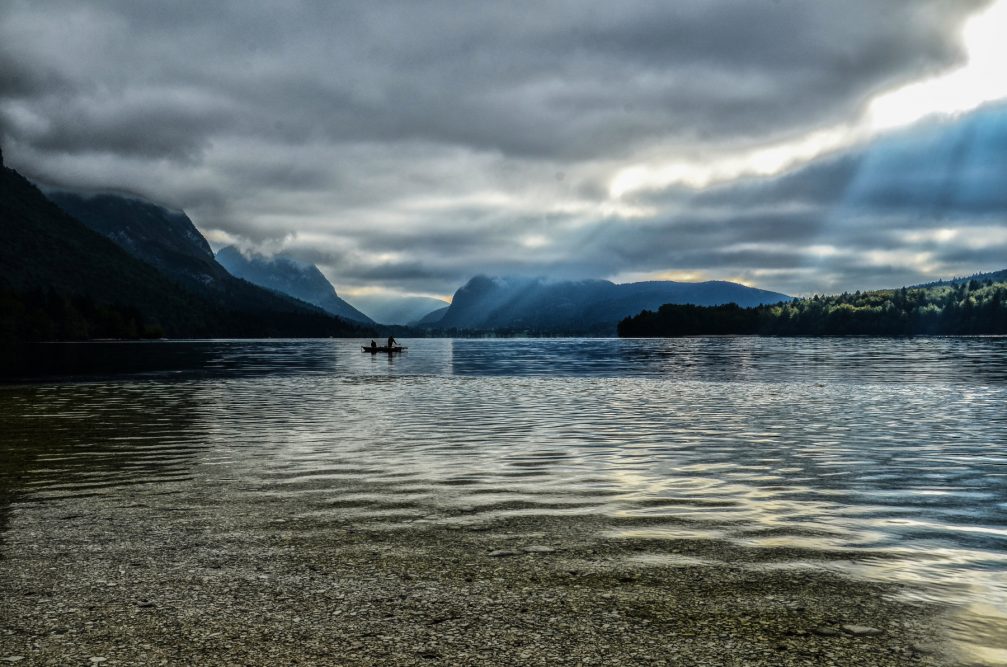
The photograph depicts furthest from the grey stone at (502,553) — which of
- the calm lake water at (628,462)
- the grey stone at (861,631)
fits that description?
the grey stone at (861,631)

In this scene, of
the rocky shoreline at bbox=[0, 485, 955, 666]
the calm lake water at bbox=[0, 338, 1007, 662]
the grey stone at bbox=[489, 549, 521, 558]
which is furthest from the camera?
the calm lake water at bbox=[0, 338, 1007, 662]

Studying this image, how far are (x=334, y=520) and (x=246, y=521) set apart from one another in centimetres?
173

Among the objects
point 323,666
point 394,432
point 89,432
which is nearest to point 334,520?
point 323,666

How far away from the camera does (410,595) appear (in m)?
9.55

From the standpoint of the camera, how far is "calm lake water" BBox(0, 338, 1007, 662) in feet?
41.6

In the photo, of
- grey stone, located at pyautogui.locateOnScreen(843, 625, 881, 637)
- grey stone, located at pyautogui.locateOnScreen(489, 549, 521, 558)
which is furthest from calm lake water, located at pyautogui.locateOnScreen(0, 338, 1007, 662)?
grey stone, located at pyautogui.locateOnScreen(489, 549, 521, 558)

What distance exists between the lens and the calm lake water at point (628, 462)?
12.7m

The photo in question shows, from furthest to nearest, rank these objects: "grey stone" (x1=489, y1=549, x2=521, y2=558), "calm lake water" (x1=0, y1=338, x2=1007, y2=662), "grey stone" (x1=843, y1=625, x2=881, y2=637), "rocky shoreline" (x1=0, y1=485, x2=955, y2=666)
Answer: "calm lake water" (x1=0, y1=338, x2=1007, y2=662) < "grey stone" (x1=489, y1=549, x2=521, y2=558) < "grey stone" (x1=843, y1=625, x2=881, y2=637) < "rocky shoreline" (x1=0, y1=485, x2=955, y2=666)

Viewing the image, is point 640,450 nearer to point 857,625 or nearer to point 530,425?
point 530,425

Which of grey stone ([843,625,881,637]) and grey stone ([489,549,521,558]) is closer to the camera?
grey stone ([843,625,881,637])

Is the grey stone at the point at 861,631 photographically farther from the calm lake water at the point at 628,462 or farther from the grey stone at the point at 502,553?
the grey stone at the point at 502,553

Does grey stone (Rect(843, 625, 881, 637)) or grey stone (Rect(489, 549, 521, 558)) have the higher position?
grey stone (Rect(843, 625, 881, 637))

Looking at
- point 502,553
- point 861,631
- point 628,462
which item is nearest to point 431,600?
point 502,553

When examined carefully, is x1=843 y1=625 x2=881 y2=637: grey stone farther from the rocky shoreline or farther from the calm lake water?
the calm lake water
